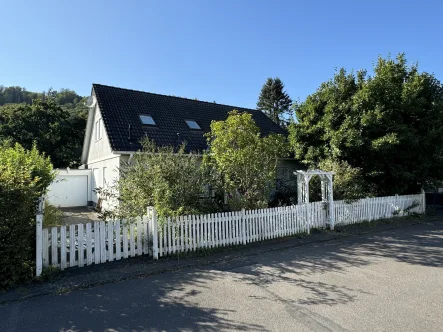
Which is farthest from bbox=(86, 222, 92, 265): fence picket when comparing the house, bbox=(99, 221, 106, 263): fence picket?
the house

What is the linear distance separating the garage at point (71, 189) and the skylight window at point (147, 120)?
5.96 metres

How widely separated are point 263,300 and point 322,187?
21.8 feet

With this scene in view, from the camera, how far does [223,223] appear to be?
7141 millimetres

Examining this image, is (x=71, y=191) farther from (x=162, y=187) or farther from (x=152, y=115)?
(x=162, y=187)

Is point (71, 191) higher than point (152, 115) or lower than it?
lower

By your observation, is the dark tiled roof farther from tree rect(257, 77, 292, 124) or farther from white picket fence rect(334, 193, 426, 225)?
tree rect(257, 77, 292, 124)

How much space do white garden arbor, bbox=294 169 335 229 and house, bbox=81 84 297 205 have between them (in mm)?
4448

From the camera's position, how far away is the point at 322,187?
9.98m

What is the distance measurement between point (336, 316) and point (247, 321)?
3.88 feet

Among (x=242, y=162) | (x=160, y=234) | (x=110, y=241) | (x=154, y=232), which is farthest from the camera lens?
(x=242, y=162)

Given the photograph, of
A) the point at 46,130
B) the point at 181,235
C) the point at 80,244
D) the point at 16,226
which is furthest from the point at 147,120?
the point at 46,130

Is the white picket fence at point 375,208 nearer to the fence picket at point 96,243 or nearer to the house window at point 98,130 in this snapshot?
the fence picket at point 96,243

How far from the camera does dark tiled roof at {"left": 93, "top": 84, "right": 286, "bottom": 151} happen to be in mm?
11531

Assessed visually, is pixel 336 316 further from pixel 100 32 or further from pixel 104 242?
pixel 100 32
